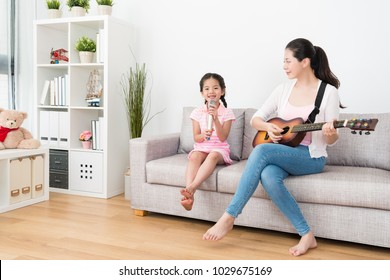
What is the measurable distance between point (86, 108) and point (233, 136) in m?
1.28

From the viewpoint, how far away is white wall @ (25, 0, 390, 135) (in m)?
3.20

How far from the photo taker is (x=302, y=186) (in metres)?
2.48

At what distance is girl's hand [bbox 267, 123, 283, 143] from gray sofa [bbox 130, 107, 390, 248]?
232 mm

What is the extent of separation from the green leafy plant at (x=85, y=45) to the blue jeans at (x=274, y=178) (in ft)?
6.19

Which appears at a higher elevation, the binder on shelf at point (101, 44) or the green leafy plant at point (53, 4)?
the green leafy plant at point (53, 4)

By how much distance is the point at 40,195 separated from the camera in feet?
11.3

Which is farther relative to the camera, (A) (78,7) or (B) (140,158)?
(A) (78,7)

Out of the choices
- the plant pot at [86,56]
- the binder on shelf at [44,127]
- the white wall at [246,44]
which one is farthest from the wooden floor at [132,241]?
the plant pot at [86,56]

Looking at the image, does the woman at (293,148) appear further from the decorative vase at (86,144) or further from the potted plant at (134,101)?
the decorative vase at (86,144)

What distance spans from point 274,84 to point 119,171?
4.77ft

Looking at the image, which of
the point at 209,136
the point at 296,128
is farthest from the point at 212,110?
the point at 296,128

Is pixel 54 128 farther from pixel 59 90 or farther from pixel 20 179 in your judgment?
pixel 20 179

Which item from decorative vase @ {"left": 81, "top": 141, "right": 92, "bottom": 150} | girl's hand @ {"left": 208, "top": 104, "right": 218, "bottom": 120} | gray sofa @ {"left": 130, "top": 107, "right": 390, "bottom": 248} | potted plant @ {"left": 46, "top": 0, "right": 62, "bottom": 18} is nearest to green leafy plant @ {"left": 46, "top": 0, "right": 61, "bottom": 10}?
potted plant @ {"left": 46, "top": 0, "right": 62, "bottom": 18}

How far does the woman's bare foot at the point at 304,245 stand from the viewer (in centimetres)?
234
